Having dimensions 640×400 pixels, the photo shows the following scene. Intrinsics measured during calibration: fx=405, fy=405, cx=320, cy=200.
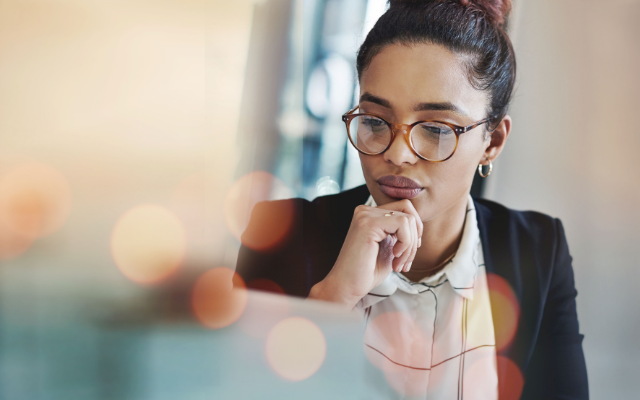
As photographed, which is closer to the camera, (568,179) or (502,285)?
(502,285)

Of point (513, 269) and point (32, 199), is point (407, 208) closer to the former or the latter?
point (513, 269)

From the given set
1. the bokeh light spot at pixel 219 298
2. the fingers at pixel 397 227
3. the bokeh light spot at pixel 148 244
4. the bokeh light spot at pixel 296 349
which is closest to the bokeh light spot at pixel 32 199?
the bokeh light spot at pixel 148 244

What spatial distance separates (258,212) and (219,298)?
0.83 feet

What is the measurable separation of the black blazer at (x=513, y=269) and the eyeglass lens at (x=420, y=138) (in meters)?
0.27

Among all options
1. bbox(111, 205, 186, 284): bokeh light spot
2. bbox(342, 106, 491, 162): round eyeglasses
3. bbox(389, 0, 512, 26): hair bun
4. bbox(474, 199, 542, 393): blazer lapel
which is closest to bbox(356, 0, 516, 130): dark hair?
bbox(389, 0, 512, 26): hair bun

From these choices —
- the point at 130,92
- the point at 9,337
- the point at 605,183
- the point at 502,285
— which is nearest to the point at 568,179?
the point at 605,183

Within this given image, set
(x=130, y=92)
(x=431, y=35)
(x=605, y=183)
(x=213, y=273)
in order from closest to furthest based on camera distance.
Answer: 1. (x=431, y=35)
2. (x=130, y=92)
3. (x=213, y=273)
4. (x=605, y=183)

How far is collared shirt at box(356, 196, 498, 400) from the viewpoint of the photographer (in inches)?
39.5

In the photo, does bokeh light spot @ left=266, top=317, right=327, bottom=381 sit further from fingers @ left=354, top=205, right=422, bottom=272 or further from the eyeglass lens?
the eyeglass lens

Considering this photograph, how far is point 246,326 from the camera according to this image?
105 cm

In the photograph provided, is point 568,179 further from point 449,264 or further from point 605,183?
point 449,264

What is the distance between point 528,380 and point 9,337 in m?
1.27

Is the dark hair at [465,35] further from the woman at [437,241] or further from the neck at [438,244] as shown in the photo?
the neck at [438,244]

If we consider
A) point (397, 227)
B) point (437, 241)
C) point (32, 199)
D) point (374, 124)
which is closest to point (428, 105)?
point (374, 124)
